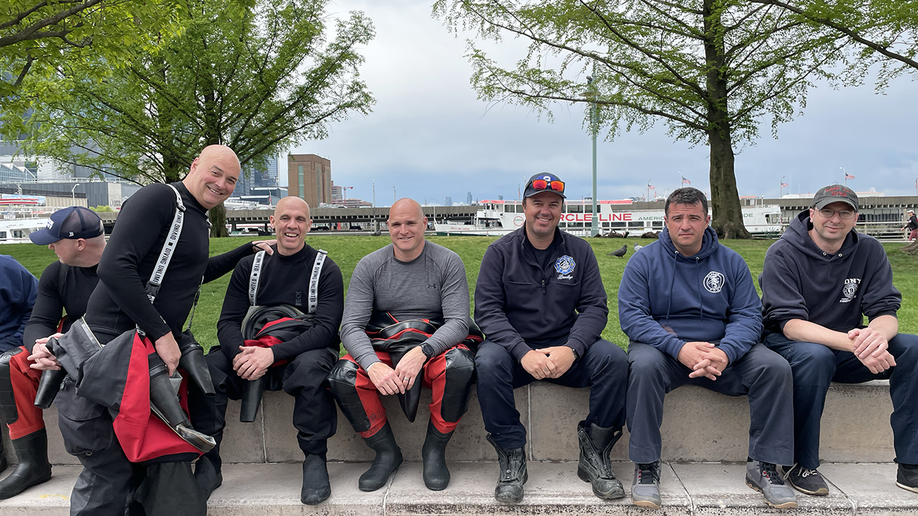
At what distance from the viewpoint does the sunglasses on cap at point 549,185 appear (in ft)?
11.4

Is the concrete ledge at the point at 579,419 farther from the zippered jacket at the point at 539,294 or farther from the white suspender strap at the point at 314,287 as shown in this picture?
the white suspender strap at the point at 314,287

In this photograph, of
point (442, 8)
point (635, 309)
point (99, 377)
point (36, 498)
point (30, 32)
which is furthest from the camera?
point (442, 8)

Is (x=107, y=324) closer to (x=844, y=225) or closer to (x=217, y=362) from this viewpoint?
(x=217, y=362)

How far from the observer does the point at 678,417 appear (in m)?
3.51

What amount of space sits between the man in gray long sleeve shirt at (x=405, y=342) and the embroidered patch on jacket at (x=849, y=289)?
2.37m

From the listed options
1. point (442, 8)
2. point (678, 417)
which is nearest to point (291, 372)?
point (678, 417)

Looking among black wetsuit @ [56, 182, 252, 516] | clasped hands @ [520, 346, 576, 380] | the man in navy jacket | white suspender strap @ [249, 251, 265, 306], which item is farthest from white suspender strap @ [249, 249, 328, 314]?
the man in navy jacket

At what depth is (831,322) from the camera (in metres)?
3.40

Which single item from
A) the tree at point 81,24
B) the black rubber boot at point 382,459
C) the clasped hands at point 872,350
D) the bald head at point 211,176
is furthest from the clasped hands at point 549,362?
the tree at point 81,24

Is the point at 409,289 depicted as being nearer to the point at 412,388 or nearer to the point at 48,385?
the point at 412,388

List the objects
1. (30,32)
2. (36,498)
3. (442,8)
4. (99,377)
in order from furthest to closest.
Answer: (442,8) → (30,32) → (36,498) → (99,377)

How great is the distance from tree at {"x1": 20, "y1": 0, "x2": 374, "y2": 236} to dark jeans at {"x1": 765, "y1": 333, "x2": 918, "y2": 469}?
16.7 metres

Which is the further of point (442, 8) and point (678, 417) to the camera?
point (442, 8)

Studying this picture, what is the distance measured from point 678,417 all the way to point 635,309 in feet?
2.55
